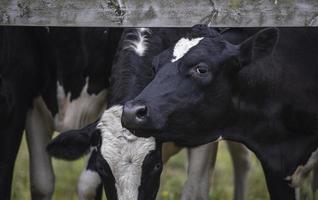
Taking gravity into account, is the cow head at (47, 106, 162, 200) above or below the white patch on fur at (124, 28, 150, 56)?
below

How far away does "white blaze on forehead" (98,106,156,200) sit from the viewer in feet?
16.6

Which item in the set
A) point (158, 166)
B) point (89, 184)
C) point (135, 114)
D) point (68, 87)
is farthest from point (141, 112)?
point (68, 87)

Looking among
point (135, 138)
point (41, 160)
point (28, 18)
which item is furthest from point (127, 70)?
point (41, 160)

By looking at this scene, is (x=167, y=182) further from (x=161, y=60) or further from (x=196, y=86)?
(x=196, y=86)

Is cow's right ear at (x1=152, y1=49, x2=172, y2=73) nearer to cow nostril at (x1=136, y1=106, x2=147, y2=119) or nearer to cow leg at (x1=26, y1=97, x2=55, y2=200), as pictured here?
cow nostril at (x1=136, y1=106, x2=147, y2=119)

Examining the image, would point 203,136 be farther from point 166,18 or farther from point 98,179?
point 98,179

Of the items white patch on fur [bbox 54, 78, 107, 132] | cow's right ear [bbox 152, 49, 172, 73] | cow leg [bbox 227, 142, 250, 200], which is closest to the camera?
cow's right ear [bbox 152, 49, 172, 73]

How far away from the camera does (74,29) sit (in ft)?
22.1

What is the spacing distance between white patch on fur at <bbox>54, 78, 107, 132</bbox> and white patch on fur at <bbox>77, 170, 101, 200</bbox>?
0.90 meters

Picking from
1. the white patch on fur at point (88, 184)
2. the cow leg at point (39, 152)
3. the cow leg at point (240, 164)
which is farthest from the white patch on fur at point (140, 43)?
the cow leg at point (240, 164)

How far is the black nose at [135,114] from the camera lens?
4574mm

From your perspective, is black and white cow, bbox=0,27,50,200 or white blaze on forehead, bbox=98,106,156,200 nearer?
white blaze on forehead, bbox=98,106,156,200

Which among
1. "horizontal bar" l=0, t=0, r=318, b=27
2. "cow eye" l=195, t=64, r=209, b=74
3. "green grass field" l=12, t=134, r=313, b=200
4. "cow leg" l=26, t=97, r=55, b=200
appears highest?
"horizontal bar" l=0, t=0, r=318, b=27

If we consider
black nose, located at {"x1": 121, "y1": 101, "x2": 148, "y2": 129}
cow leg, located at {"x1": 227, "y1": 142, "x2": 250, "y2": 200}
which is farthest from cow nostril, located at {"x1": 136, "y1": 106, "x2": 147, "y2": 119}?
cow leg, located at {"x1": 227, "y1": 142, "x2": 250, "y2": 200}
